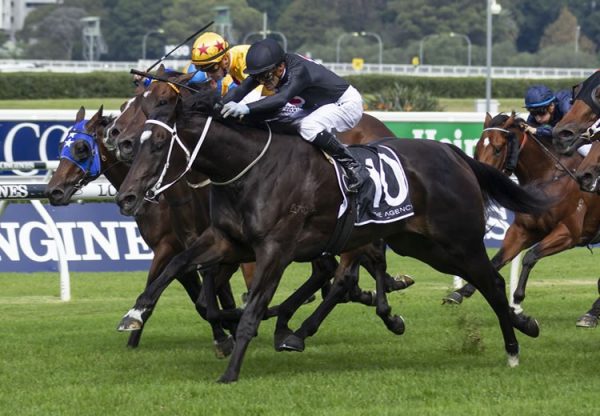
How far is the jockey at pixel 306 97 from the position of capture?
6926 millimetres

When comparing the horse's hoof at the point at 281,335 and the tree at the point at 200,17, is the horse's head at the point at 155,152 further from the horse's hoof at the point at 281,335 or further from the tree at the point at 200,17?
the tree at the point at 200,17

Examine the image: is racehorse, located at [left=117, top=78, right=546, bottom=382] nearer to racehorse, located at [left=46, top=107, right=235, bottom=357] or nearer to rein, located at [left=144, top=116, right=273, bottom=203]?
rein, located at [left=144, top=116, right=273, bottom=203]

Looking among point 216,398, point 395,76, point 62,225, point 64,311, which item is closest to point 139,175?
point 216,398

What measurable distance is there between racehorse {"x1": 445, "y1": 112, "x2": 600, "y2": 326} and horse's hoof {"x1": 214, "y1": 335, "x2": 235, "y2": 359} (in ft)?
7.95

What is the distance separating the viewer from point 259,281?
6.82 meters

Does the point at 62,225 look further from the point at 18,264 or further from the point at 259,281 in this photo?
the point at 259,281

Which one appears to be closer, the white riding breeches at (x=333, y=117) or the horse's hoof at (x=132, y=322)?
the horse's hoof at (x=132, y=322)

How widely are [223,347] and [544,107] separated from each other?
3.40 meters

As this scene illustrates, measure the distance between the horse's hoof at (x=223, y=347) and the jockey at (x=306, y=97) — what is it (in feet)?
4.36

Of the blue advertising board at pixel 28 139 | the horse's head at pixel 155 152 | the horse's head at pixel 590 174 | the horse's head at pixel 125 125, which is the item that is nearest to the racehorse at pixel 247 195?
the horse's head at pixel 155 152

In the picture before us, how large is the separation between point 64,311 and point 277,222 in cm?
400

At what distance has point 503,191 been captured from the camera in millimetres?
7926

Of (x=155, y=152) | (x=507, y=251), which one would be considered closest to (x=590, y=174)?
(x=155, y=152)

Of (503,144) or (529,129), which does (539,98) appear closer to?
(529,129)
